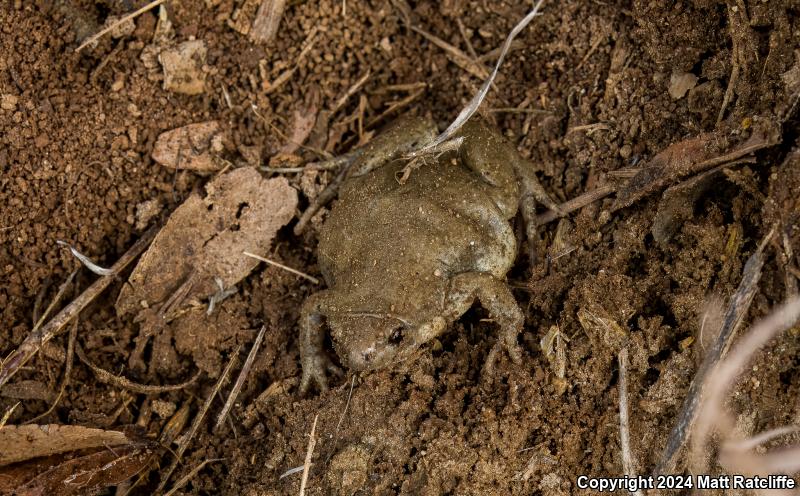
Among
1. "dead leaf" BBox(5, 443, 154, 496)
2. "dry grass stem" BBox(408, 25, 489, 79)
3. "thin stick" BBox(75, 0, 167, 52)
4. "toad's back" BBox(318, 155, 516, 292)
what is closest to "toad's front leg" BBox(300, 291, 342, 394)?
"toad's back" BBox(318, 155, 516, 292)

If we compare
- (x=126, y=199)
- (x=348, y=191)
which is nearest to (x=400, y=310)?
(x=348, y=191)

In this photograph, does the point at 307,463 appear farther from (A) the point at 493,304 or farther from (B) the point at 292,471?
(A) the point at 493,304

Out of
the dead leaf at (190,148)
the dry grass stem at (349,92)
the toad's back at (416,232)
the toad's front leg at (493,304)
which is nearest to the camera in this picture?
the toad's front leg at (493,304)

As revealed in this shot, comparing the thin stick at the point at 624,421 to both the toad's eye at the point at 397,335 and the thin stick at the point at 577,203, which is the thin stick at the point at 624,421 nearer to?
the thin stick at the point at 577,203

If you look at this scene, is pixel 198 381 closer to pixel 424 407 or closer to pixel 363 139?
pixel 424 407

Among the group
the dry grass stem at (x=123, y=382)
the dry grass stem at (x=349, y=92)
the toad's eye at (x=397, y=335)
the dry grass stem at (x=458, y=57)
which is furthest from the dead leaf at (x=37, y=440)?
the dry grass stem at (x=458, y=57)

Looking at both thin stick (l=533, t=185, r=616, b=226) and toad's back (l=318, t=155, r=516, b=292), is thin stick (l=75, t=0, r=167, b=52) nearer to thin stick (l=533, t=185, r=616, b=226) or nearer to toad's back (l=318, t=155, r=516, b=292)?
toad's back (l=318, t=155, r=516, b=292)

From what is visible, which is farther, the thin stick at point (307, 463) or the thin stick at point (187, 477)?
the thin stick at point (187, 477)
